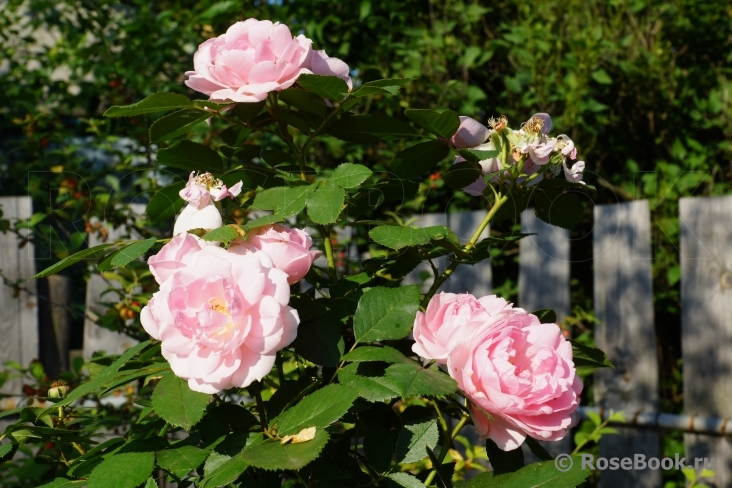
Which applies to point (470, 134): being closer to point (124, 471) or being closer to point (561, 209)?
point (561, 209)

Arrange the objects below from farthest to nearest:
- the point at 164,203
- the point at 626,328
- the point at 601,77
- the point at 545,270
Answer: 1. the point at 601,77
2. the point at 545,270
3. the point at 626,328
4. the point at 164,203

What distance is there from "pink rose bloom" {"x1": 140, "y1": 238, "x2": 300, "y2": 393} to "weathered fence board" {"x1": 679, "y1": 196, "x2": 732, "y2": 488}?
79.3 inches

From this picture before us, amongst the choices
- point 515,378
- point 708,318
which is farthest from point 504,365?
point 708,318

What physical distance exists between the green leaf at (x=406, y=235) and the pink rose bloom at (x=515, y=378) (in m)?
0.12

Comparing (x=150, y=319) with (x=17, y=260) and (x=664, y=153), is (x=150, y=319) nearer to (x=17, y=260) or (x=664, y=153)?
(x=17, y=260)

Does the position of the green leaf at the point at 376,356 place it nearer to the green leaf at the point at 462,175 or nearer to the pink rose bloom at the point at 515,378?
the pink rose bloom at the point at 515,378

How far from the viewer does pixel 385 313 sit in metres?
0.78

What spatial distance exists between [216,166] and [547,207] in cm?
46

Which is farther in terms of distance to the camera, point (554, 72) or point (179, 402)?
point (554, 72)

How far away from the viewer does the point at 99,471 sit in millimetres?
669

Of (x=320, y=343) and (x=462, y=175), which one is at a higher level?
(x=462, y=175)

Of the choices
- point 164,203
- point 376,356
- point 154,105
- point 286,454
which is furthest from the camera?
point 164,203

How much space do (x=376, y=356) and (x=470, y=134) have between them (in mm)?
346

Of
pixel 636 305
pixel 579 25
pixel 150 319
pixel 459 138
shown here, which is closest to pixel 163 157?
pixel 150 319
